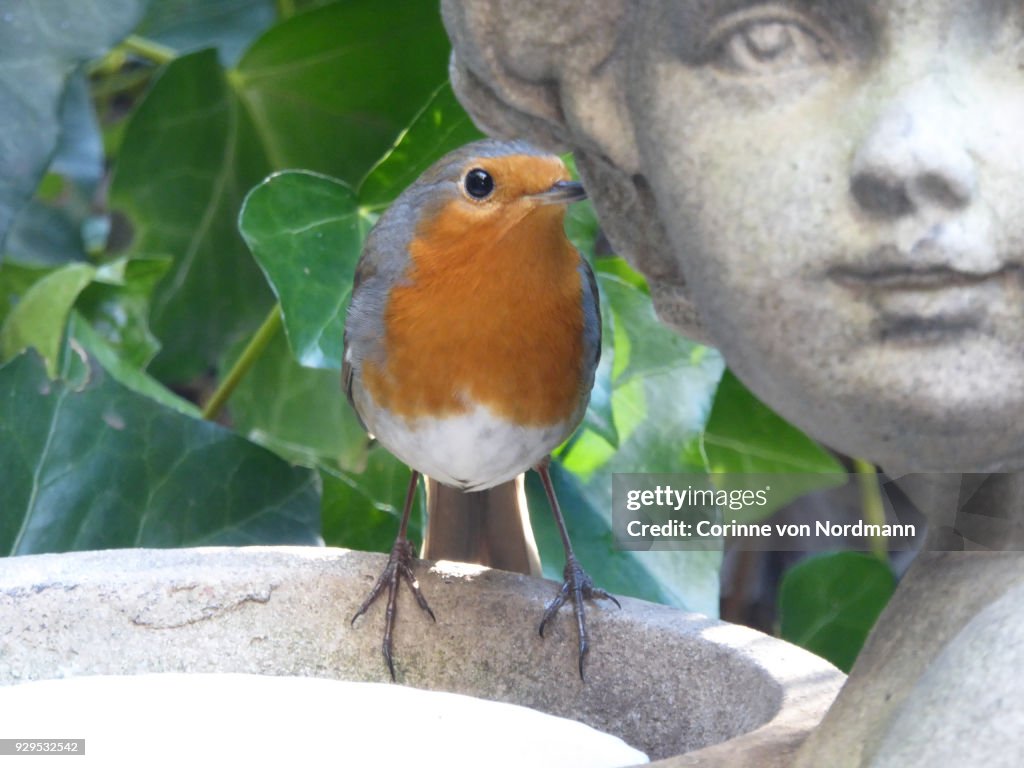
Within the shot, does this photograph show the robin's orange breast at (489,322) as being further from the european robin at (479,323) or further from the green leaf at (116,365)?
the green leaf at (116,365)

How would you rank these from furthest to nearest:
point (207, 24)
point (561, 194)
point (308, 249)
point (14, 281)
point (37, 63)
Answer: point (207, 24), point (14, 281), point (37, 63), point (308, 249), point (561, 194)

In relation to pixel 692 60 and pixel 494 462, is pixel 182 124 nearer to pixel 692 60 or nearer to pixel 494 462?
pixel 494 462

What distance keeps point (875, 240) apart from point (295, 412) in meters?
2.06

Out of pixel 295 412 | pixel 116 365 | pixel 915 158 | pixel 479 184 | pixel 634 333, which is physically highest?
pixel 915 158

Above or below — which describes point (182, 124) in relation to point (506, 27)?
below

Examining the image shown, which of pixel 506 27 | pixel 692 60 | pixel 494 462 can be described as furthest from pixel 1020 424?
pixel 494 462

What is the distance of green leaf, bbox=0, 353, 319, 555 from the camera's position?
205cm

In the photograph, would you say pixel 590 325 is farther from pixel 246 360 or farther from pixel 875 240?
pixel 875 240

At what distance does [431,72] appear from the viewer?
2600 millimetres

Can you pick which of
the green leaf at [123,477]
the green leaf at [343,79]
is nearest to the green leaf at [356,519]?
the green leaf at [123,477]

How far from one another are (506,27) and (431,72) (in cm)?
178

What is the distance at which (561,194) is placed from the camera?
1.54 metres

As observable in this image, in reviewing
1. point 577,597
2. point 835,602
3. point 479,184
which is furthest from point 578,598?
point 835,602

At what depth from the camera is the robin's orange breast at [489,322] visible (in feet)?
5.34
